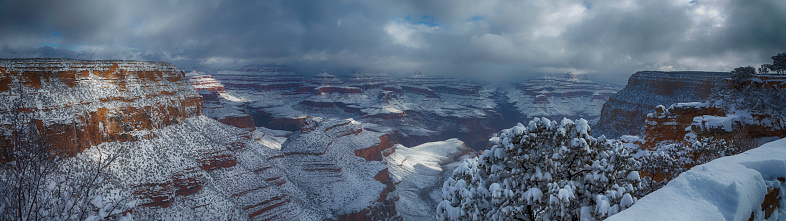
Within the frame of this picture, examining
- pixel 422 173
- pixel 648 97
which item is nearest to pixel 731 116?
pixel 422 173

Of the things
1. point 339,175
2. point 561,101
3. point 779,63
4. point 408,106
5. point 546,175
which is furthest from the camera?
point 561,101

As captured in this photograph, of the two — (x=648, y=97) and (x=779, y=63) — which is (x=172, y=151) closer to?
(x=779, y=63)

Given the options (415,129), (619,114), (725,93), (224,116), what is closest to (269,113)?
(224,116)

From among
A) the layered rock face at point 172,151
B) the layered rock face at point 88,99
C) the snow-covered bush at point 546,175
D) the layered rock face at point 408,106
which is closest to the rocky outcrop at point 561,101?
the layered rock face at point 408,106

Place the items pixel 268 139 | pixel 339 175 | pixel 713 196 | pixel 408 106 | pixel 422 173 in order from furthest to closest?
pixel 408 106 → pixel 268 139 → pixel 422 173 → pixel 339 175 → pixel 713 196

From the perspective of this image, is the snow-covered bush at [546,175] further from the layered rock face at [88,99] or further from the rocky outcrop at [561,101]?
the rocky outcrop at [561,101]

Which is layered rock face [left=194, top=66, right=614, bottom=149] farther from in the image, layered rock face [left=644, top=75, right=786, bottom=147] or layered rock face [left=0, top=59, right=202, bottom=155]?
layered rock face [left=644, top=75, right=786, bottom=147]
